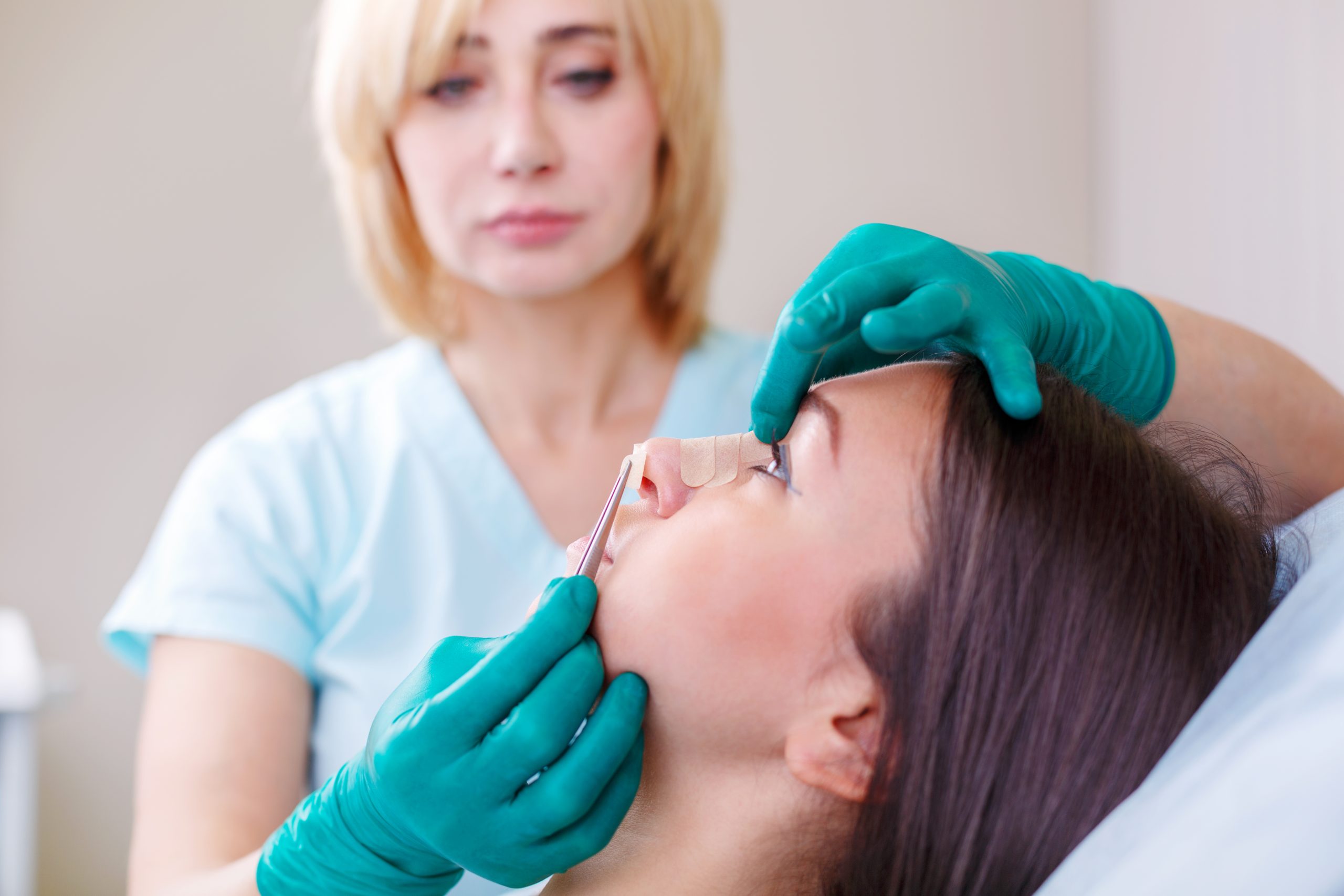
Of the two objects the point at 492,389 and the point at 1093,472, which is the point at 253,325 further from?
the point at 1093,472

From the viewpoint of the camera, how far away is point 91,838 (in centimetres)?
218

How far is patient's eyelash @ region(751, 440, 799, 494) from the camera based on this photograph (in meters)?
0.81

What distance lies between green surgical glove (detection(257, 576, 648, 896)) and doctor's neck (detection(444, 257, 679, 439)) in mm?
792

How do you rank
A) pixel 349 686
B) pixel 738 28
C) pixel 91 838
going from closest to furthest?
pixel 349 686 < pixel 91 838 < pixel 738 28

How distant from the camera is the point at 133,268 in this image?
7.16ft

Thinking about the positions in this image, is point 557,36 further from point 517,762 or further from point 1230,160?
point 1230,160

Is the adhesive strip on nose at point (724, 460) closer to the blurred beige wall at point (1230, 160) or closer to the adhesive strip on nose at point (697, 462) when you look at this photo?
the adhesive strip on nose at point (697, 462)

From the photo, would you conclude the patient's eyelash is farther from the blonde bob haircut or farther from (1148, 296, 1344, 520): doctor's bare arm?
the blonde bob haircut

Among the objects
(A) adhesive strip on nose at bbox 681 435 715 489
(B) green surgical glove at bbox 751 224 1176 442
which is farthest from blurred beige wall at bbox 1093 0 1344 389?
(A) adhesive strip on nose at bbox 681 435 715 489

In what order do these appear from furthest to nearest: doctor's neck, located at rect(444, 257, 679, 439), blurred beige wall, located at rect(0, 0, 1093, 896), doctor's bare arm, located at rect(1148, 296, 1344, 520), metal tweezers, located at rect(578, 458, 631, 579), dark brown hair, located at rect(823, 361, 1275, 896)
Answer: blurred beige wall, located at rect(0, 0, 1093, 896)
doctor's neck, located at rect(444, 257, 679, 439)
doctor's bare arm, located at rect(1148, 296, 1344, 520)
metal tweezers, located at rect(578, 458, 631, 579)
dark brown hair, located at rect(823, 361, 1275, 896)

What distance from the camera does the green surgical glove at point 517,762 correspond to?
2.49ft

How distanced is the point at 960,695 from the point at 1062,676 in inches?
2.7

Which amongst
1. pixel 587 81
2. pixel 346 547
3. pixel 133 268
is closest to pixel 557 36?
pixel 587 81

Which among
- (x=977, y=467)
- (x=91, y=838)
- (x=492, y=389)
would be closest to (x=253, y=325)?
(x=492, y=389)
